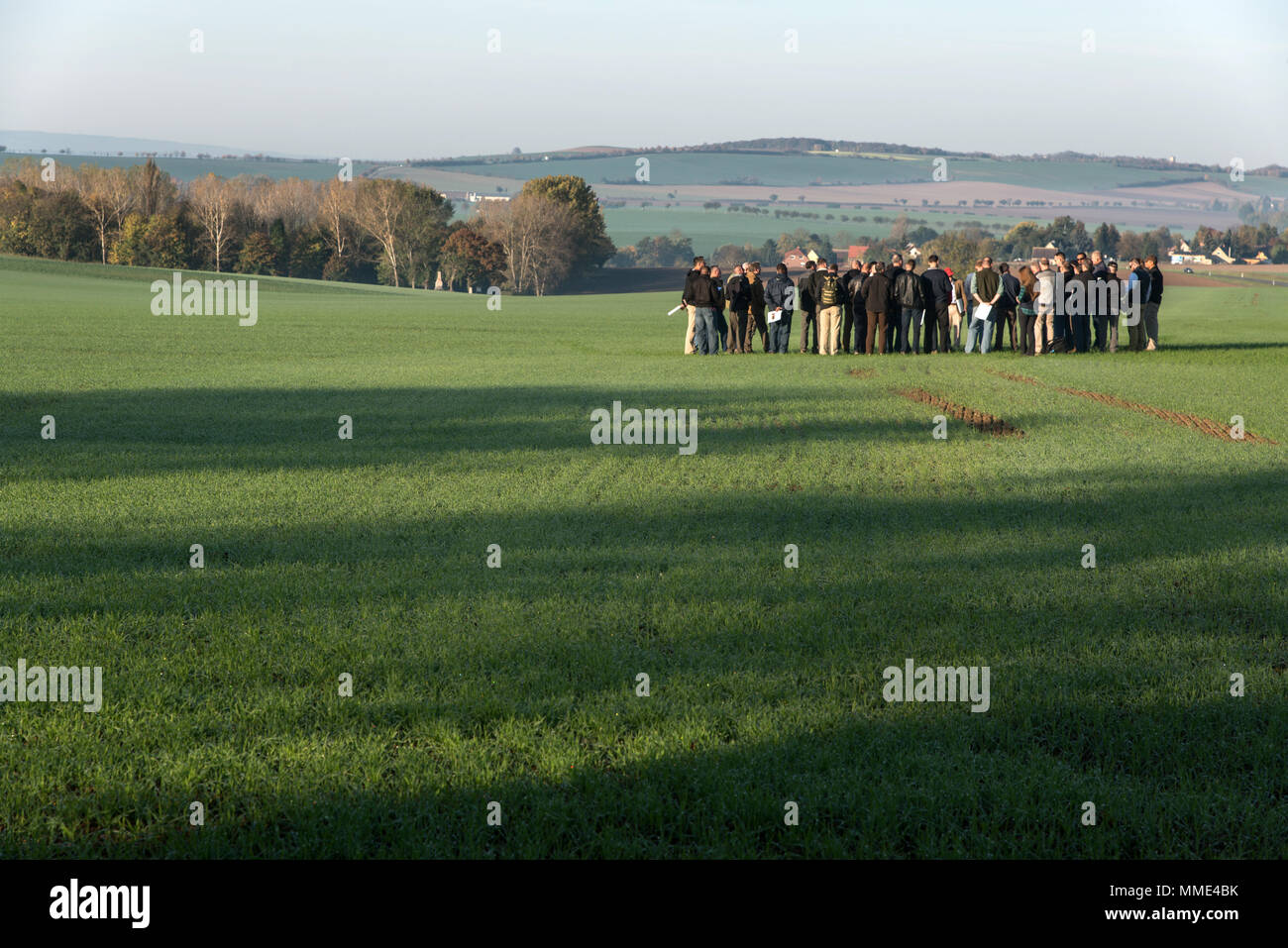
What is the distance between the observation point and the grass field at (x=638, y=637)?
4.99m

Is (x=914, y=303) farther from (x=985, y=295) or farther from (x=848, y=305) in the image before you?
(x=985, y=295)

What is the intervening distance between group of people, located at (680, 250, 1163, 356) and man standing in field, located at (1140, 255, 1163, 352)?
3cm

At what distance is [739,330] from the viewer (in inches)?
1227

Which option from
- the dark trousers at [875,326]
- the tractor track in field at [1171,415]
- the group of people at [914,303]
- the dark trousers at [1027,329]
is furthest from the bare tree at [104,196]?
the tractor track in field at [1171,415]

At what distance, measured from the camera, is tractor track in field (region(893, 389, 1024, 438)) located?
17.5 metres

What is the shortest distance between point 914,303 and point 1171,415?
10982 millimetres

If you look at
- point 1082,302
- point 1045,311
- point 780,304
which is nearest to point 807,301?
point 780,304

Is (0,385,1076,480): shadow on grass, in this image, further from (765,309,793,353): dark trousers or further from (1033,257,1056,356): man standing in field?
(1033,257,1056,356): man standing in field
